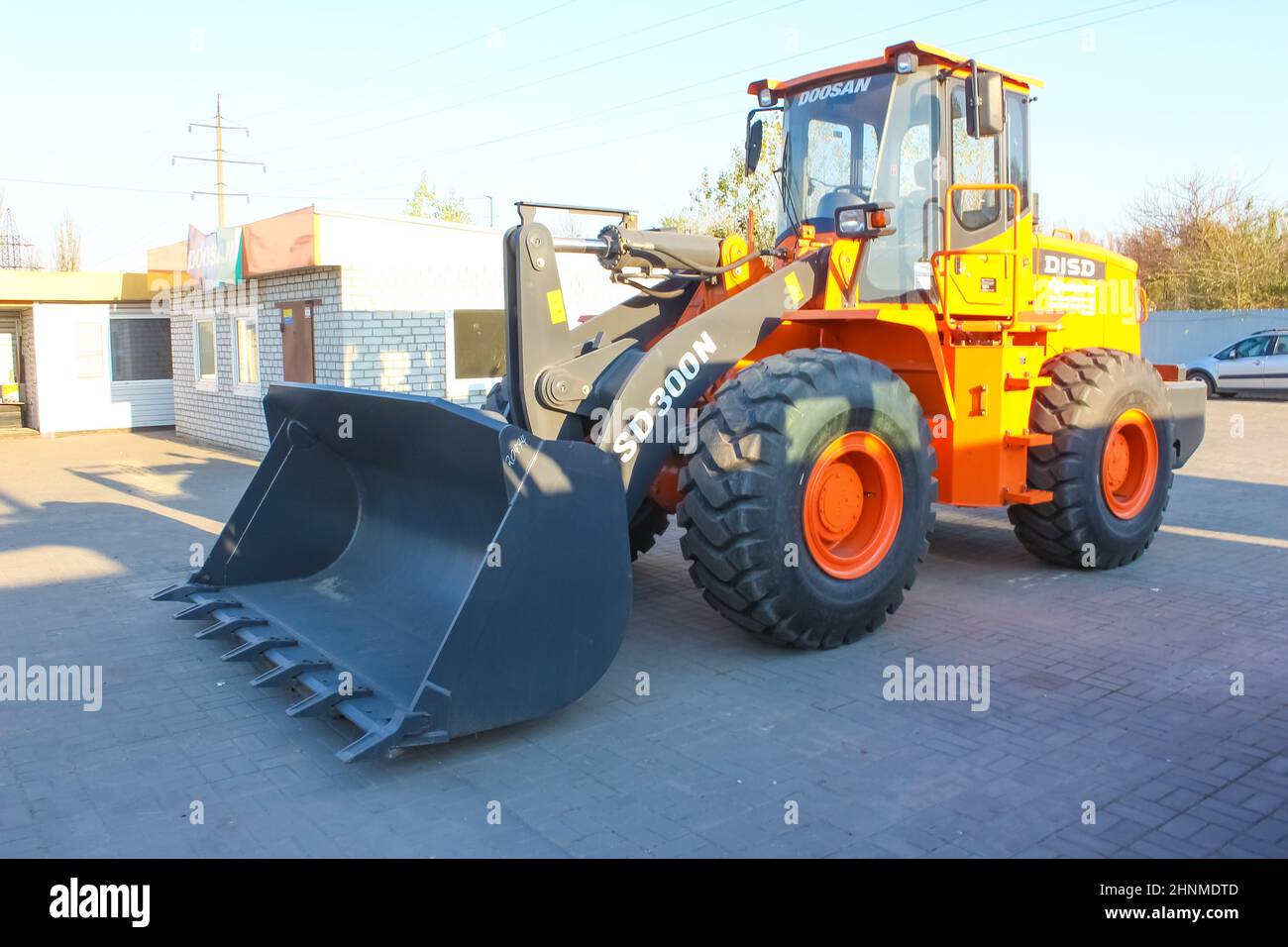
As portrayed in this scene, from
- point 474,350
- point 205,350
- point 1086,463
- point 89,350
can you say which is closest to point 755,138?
point 1086,463

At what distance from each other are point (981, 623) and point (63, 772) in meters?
4.79

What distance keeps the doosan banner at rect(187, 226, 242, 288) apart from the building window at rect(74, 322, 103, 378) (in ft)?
12.1

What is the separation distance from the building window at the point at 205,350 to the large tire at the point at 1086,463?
1402 centimetres

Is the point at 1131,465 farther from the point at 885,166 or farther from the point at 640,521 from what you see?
the point at 640,521

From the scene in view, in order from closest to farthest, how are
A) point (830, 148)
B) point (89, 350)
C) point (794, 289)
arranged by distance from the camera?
point (794, 289), point (830, 148), point (89, 350)

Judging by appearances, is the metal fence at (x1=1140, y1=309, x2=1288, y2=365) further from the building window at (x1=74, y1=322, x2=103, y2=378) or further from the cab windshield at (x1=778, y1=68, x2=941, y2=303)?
the building window at (x1=74, y1=322, x2=103, y2=378)

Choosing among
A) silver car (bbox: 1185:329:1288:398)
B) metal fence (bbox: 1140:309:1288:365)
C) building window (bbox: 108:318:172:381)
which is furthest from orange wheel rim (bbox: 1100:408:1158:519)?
metal fence (bbox: 1140:309:1288:365)

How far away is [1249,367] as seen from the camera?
2314 cm

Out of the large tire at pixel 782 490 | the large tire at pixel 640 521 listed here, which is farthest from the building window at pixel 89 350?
the large tire at pixel 782 490

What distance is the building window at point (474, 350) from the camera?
1408 centimetres

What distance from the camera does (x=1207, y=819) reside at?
387cm

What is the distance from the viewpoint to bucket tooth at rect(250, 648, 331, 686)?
16.1 feet

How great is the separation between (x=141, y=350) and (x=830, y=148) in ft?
57.1
